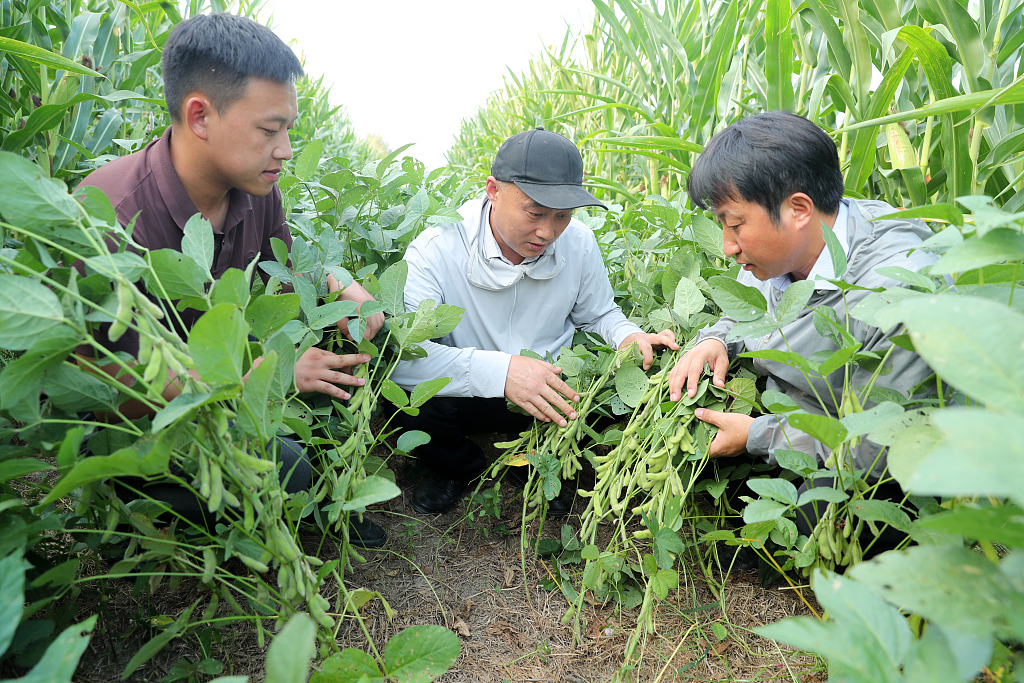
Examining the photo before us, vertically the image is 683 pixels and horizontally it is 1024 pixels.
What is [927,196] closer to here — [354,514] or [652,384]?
[652,384]

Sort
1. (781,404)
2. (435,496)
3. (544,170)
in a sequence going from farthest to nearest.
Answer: (435,496) < (544,170) < (781,404)

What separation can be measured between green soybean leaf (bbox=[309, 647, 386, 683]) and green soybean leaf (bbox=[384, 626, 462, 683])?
3 cm

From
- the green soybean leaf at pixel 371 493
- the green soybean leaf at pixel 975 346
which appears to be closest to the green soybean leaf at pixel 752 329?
the green soybean leaf at pixel 975 346

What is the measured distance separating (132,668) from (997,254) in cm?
127

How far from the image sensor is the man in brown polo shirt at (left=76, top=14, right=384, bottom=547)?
1212mm

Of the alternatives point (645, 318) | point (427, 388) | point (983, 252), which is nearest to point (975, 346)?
point (983, 252)

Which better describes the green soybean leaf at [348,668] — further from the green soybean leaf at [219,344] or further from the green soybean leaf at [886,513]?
the green soybean leaf at [886,513]

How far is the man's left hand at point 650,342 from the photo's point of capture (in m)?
1.53

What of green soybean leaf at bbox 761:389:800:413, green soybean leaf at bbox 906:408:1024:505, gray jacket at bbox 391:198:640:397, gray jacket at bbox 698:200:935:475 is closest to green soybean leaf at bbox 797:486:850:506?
green soybean leaf at bbox 761:389:800:413

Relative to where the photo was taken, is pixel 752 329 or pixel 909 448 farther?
pixel 752 329

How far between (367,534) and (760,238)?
1.14 metres

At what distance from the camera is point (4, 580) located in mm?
592

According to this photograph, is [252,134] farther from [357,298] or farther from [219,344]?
[219,344]

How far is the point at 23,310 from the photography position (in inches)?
26.4
